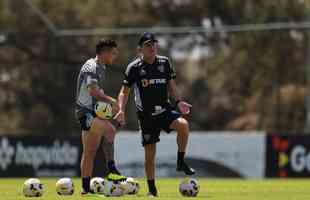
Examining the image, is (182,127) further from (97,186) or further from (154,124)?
(97,186)

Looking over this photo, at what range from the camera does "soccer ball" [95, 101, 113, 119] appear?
53.4 ft

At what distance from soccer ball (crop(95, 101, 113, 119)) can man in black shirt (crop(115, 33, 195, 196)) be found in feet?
0.63

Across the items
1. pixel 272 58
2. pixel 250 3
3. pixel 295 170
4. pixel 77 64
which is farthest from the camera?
pixel 250 3

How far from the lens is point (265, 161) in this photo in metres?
31.8

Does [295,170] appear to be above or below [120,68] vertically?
below

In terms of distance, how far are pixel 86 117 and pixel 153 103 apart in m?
1.07

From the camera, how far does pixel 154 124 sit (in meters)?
16.5

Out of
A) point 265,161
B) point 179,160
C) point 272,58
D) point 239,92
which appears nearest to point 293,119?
point 272,58

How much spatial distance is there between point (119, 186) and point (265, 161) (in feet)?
53.1

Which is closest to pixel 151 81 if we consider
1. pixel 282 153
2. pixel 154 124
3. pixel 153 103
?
pixel 153 103

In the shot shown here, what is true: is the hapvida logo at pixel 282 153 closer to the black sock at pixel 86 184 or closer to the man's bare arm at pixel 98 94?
the black sock at pixel 86 184

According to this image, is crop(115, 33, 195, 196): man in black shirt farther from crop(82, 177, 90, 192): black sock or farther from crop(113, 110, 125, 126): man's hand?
crop(82, 177, 90, 192): black sock

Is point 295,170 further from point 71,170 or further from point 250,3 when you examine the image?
point 250,3

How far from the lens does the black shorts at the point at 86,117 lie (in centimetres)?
1658
